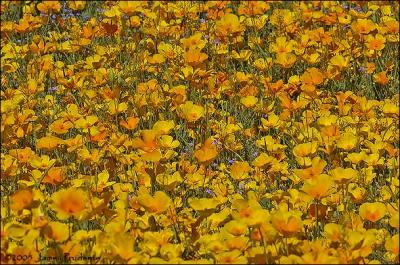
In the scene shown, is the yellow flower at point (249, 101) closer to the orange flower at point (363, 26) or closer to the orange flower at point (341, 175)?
the orange flower at point (363, 26)

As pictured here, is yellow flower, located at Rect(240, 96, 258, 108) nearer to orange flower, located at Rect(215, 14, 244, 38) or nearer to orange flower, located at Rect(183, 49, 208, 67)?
orange flower, located at Rect(183, 49, 208, 67)

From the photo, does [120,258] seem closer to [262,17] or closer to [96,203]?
[96,203]

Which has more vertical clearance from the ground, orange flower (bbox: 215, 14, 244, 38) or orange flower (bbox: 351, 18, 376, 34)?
orange flower (bbox: 351, 18, 376, 34)

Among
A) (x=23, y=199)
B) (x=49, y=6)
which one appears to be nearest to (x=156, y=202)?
(x=23, y=199)

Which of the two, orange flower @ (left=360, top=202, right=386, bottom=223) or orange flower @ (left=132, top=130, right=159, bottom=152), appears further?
orange flower @ (left=132, top=130, right=159, bottom=152)

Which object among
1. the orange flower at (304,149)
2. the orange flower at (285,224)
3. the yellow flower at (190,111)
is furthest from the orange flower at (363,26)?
the orange flower at (285,224)

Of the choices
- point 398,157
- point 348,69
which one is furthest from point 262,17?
point 398,157

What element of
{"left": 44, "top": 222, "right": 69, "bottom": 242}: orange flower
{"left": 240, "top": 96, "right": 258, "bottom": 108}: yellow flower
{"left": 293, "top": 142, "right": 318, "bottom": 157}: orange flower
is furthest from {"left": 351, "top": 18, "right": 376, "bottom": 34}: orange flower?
{"left": 44, "top": 222, "right": 69, "bottom": 242}: orange flower
